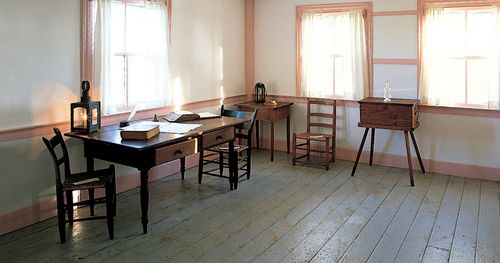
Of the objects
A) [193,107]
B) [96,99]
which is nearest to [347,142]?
[193,107]

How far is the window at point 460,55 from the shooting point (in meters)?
4.70

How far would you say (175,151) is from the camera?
11.7 feet

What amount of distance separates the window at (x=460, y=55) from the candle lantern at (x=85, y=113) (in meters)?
3.64

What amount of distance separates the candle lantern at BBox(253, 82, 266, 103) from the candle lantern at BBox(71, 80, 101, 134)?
9.01 ft

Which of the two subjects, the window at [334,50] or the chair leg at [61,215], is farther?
the window at [334,50]

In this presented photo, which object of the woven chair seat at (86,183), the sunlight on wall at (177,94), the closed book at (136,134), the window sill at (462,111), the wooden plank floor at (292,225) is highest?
the sunlight on wall at (177,94)

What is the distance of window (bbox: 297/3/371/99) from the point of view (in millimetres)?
5426

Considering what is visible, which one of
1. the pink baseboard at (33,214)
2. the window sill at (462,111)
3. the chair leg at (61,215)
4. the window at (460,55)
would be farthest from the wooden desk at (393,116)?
the chair leg at (61,215)

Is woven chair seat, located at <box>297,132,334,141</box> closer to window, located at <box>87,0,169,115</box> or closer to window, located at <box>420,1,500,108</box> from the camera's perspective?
window, located at <box>420,1,500,108</box>

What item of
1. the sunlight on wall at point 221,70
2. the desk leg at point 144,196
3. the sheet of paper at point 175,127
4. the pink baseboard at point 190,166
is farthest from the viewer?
the sunlight on wall at point 221,70

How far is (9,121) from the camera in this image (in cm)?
340

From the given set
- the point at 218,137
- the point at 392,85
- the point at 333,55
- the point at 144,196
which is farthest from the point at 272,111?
the point at 144,196

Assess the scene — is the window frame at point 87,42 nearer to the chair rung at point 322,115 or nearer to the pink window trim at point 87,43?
the pink window trim at point 87,43

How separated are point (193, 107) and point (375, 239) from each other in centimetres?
284
